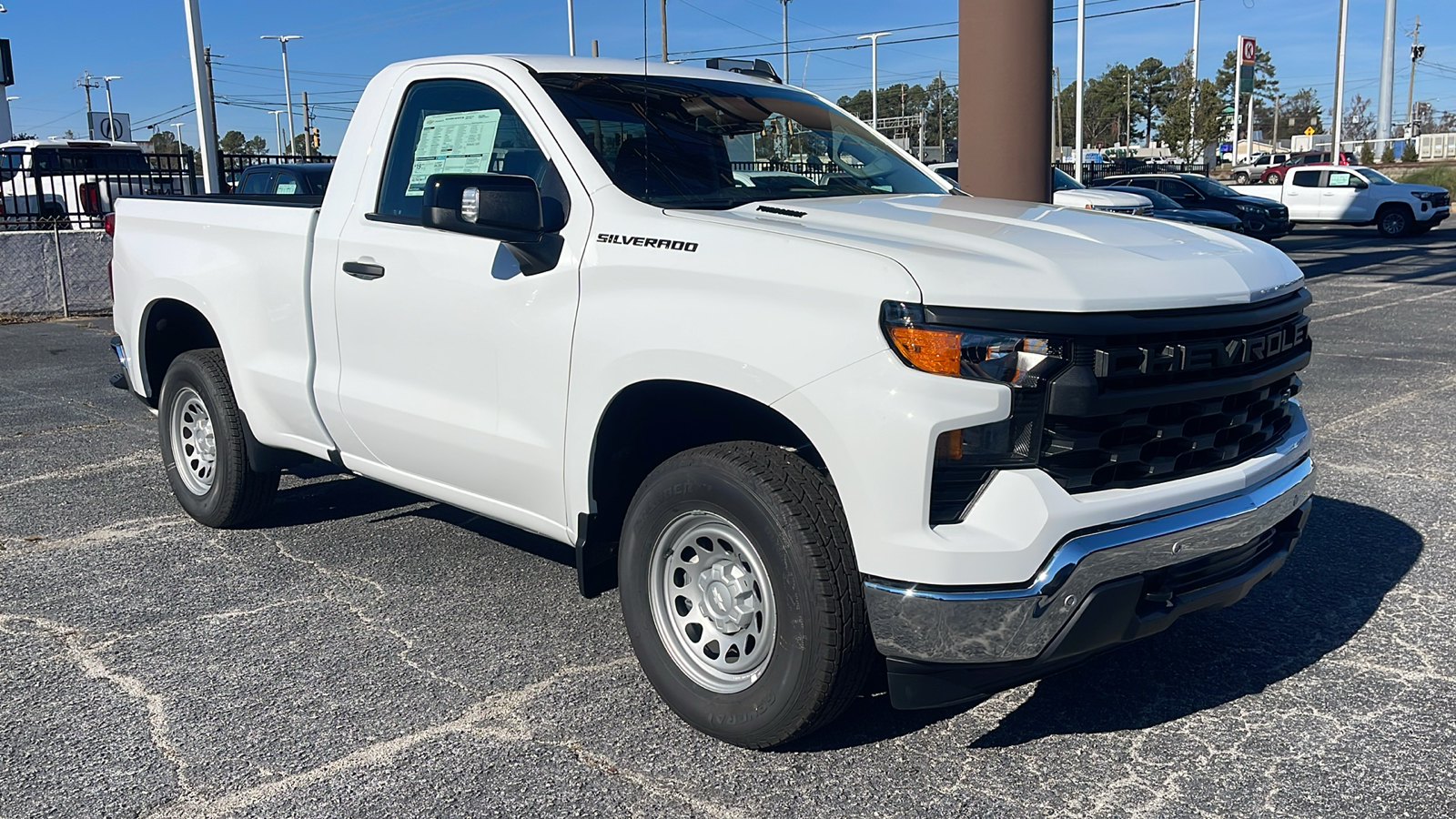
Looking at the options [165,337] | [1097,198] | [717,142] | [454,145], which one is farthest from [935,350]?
[1097,198]

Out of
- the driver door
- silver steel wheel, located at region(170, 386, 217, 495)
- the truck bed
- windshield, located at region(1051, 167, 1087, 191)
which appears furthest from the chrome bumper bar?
windshield, located at region(1051, 167, 1087, 191)

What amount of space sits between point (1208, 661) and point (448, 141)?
3.12 metres

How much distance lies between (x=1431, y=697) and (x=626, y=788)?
2402mm

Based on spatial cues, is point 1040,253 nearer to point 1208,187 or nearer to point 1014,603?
point 1014,603

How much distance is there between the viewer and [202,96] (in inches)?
770

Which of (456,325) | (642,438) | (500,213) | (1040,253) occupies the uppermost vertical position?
(500,213)

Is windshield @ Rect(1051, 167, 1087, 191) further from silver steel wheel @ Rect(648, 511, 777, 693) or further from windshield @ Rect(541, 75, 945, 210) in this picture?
silver steel wheel @ Rect(648, 511, 777, 693)

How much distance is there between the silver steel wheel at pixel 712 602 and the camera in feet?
10.8

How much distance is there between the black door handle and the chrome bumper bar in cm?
222

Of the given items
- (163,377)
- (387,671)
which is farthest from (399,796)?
(163,377)

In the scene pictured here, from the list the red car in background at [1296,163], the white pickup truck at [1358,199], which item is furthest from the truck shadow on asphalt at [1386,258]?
the red car in background at [1296,163]

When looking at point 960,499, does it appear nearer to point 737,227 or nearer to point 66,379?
point 737,227

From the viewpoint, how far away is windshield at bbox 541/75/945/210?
12.7ft

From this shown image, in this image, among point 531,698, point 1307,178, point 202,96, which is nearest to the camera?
point 531,698
